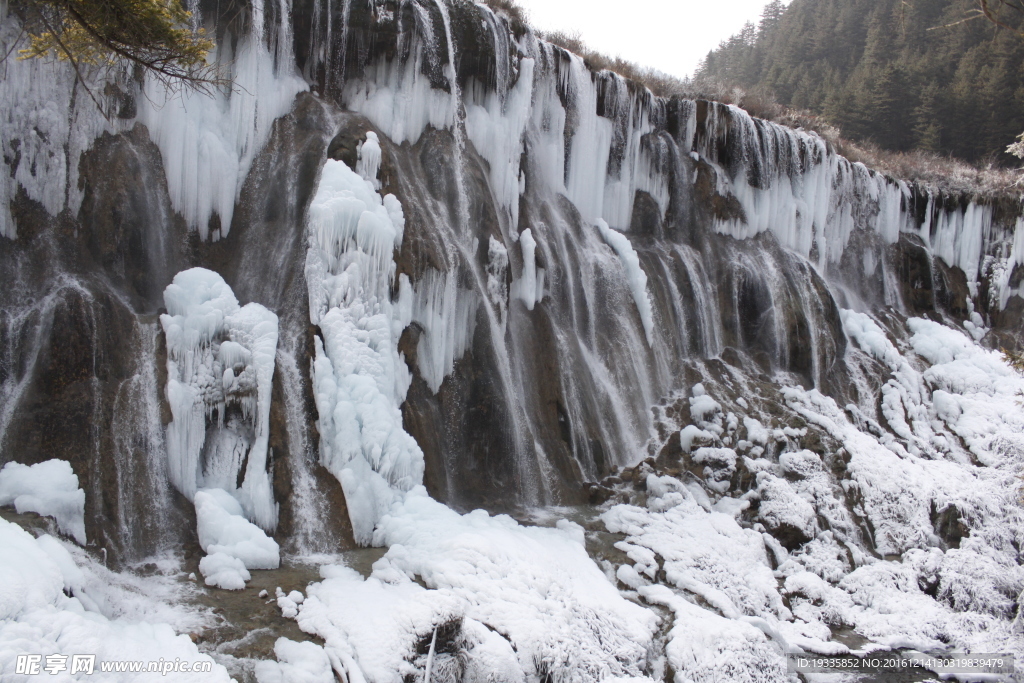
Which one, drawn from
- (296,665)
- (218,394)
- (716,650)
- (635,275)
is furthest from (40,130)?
(635,275)

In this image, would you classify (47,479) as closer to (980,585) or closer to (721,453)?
(721,453)

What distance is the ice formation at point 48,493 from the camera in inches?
267

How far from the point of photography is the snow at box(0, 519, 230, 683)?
193 inches

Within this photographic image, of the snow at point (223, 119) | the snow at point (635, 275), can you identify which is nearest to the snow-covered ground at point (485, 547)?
the snow at point (223, 119)

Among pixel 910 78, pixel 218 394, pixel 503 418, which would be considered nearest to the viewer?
pixel 218 394

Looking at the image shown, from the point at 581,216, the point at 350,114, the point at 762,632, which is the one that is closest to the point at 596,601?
the point at 762,632

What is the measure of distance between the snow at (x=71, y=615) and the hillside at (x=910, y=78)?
3195 centimetres

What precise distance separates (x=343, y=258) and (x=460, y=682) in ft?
18.1

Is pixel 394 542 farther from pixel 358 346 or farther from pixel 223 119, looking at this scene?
pixel 223 119

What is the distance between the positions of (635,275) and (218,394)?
9.54 metres

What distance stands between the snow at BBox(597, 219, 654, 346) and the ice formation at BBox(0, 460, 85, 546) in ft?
35.7

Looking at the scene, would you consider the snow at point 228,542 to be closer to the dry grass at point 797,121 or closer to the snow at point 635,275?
the snow at point 635,275

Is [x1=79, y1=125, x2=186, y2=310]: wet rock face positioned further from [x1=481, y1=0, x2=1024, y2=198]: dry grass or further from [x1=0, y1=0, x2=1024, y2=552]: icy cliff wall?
[x1=481, y1=0, x2=1024, y2=198]: dry grass

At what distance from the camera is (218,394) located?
326 inches
